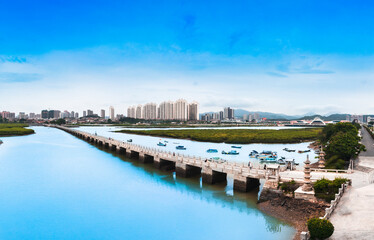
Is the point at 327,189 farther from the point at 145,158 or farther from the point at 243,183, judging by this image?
the point at 145,158

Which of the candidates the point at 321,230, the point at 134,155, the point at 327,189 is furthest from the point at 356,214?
the point at 134,155

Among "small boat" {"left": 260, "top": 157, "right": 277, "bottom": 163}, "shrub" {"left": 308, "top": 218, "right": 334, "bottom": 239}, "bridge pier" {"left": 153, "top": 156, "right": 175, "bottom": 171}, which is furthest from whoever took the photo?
"small boat" {"left": 260, "top": 157, "right": 277, "bottom": 163}

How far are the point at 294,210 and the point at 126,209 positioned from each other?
568 inches

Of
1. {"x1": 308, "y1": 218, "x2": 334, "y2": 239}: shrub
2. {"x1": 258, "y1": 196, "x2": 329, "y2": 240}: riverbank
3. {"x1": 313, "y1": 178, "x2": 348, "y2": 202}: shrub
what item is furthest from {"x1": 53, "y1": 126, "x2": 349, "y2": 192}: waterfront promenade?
{"x1": 308, "y1": 218, "x2": 334, "y2": 239}: shrub

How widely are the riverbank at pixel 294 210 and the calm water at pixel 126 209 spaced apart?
633mm

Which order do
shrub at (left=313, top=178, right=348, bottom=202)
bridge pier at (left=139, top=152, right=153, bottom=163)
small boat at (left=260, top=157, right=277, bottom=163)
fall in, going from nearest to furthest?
1. shrub at (left=313, top=178, right=348, bottom=202)
2. bridge pier at (left=139, top=152, right=153, bottom=163)
3. small boat at (left=260, top=157, right=277, bottom=163)

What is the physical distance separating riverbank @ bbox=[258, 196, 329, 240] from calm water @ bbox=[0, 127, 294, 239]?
24.9 inches

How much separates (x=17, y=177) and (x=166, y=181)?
2109cm

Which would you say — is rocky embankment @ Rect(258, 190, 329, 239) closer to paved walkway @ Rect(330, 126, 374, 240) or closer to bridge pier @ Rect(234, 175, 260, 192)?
paved walkway @ Rect(330, 126, 374, 240)

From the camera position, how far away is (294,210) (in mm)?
19719

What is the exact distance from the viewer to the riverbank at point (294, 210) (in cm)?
1838

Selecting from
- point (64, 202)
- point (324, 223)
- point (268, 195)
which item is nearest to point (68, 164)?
point (64, 202)

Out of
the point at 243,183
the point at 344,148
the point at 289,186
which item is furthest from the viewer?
the point at 344,148

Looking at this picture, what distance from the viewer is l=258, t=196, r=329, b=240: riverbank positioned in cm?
1838
